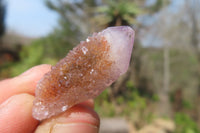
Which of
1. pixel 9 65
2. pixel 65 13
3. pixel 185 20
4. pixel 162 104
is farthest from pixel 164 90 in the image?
pixel 9 65

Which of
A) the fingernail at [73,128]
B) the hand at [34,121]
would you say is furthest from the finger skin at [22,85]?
the fingernail at [73,128]

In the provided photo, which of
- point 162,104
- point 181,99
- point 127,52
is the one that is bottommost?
point 181,99

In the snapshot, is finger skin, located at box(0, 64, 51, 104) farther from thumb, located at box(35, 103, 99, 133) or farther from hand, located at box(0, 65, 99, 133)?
thumb, located at box(35, 103, 99, 133)

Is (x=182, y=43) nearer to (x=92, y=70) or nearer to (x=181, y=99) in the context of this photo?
(x=181, y=99)

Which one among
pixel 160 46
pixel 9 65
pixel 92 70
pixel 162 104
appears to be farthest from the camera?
pixel 9 65

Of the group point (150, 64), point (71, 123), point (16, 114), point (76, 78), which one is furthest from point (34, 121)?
point (150, 64)

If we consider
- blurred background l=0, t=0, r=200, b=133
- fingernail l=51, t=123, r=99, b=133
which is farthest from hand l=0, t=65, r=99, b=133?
blurred background l=0, t=0, r=200, b=133

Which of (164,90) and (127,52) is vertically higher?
(127,52)
